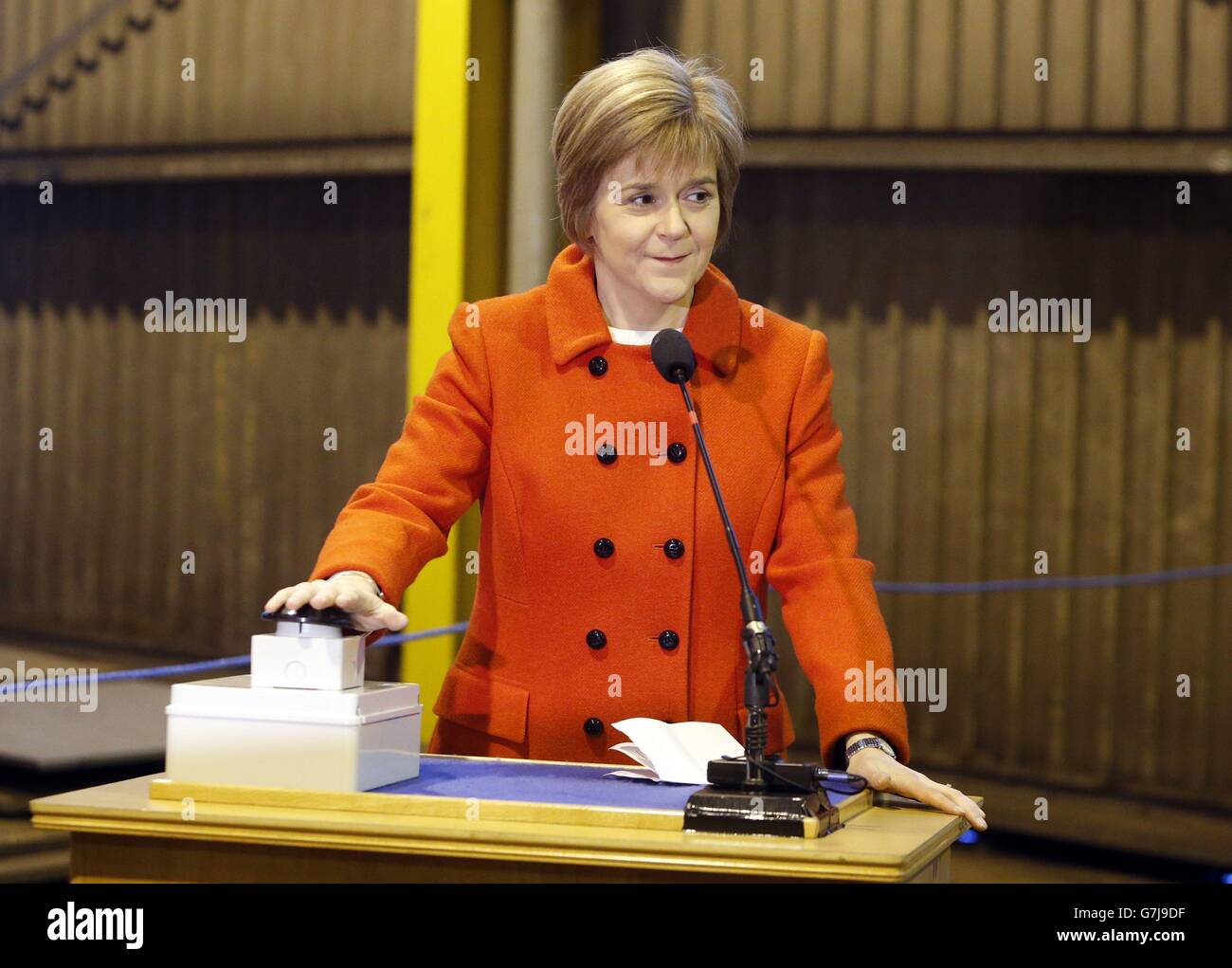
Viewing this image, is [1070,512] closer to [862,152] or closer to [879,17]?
[862,152]

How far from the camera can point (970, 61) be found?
5.14 meters

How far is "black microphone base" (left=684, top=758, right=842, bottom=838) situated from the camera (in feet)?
4.87

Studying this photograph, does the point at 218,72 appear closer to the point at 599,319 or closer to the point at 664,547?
the point at 599,319

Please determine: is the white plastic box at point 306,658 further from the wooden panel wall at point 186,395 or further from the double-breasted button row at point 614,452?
the wooden panel wall at point 186,395

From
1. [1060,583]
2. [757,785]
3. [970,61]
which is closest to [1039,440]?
[1060,583]

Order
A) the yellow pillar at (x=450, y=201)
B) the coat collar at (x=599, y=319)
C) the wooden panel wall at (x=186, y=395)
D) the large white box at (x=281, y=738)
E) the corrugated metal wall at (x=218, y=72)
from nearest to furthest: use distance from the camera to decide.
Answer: the large white box at (x=281, y=738) < the coat collar at (x=599, y=319) < the yellow pillar at (x=450, y=201) < the corrugated metal wall at (x=218, y=72) < the wooden panel wall at (x=186, y=395)

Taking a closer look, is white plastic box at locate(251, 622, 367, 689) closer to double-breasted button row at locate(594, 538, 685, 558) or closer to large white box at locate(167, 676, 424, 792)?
large white box at locate(167, 676, 424, 792)

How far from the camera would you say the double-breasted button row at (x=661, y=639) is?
2008 mm

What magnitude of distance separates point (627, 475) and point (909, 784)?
0.55 metres

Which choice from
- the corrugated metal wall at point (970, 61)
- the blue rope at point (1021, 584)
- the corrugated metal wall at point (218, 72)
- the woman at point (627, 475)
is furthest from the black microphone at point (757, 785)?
the corrugated metal wall at point (218, 72)

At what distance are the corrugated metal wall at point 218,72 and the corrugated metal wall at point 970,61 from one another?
1.24 m

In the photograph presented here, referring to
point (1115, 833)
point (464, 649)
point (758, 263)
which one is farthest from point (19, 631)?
point (464, 649)

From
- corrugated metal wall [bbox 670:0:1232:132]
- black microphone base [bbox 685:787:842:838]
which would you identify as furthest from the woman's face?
corrugated metal wall [bbox 670:0:1232:132]

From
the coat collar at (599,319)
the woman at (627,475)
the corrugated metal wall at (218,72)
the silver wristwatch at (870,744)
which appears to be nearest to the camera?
the silver wristwatch at (870,744)
